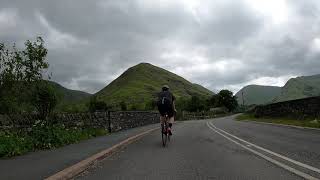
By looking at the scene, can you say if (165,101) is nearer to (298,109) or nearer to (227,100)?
(298,109)

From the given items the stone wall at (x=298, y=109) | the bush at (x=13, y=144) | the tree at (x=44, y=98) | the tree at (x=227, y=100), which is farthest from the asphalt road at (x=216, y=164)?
the tree at (x=227, y=100)

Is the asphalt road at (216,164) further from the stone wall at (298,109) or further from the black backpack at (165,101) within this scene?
the stone wall at (298,109)

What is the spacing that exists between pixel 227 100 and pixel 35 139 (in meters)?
164

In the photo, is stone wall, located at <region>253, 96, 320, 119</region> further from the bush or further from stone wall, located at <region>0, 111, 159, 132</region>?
the bush

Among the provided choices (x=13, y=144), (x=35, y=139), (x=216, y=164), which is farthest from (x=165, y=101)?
(x=216, y=164)

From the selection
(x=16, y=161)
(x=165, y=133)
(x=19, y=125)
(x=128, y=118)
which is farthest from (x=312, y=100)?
(x=16, y=161)

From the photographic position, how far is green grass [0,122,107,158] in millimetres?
13602

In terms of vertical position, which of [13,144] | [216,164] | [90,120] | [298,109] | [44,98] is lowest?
[216,164]

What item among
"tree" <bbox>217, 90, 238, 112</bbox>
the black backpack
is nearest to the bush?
the black backpack

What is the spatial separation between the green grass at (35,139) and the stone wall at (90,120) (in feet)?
1.07

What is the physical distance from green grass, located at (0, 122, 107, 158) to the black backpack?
355cm

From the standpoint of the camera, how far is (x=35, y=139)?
1560 centimetres

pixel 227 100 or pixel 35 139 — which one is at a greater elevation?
pixel 227 100

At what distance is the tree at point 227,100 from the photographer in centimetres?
17712
